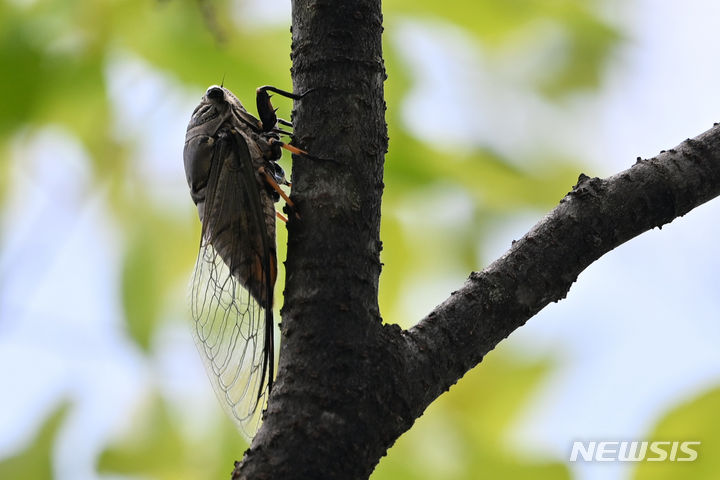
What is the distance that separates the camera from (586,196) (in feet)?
2.62

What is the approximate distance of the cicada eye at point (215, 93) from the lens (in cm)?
112

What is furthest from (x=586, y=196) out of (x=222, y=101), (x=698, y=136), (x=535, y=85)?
(x=535, y=85)

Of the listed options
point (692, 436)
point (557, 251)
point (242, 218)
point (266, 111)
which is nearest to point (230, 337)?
point (242, 218)

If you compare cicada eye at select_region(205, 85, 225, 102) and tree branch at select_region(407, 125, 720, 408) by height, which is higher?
cicada eye at select_region(205, 85, 225, 102)

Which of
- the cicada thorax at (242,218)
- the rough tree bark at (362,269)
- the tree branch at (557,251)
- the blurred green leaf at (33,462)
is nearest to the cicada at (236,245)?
the cicada thorax at (242,218)

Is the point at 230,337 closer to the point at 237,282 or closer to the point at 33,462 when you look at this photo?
the point at 237,282

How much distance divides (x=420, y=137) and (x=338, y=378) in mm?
785

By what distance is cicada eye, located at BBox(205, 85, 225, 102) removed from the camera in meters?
1.12

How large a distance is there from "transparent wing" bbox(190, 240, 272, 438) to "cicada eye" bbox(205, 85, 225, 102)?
237mm

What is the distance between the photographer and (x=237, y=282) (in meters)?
1.04

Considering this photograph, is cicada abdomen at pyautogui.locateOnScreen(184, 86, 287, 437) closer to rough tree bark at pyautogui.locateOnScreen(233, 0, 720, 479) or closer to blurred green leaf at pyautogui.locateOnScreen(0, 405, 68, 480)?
rough tree bark at pyautogui.locateOnScreen(233, 0, 720, 479)

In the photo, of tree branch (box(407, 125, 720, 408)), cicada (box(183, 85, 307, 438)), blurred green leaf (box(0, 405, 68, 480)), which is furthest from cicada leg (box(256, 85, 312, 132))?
blurred green leaf (box(0, 405, 68, 480))

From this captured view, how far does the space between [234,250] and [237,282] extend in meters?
0.05

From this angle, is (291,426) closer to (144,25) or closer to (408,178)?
Answer: (408,178)
